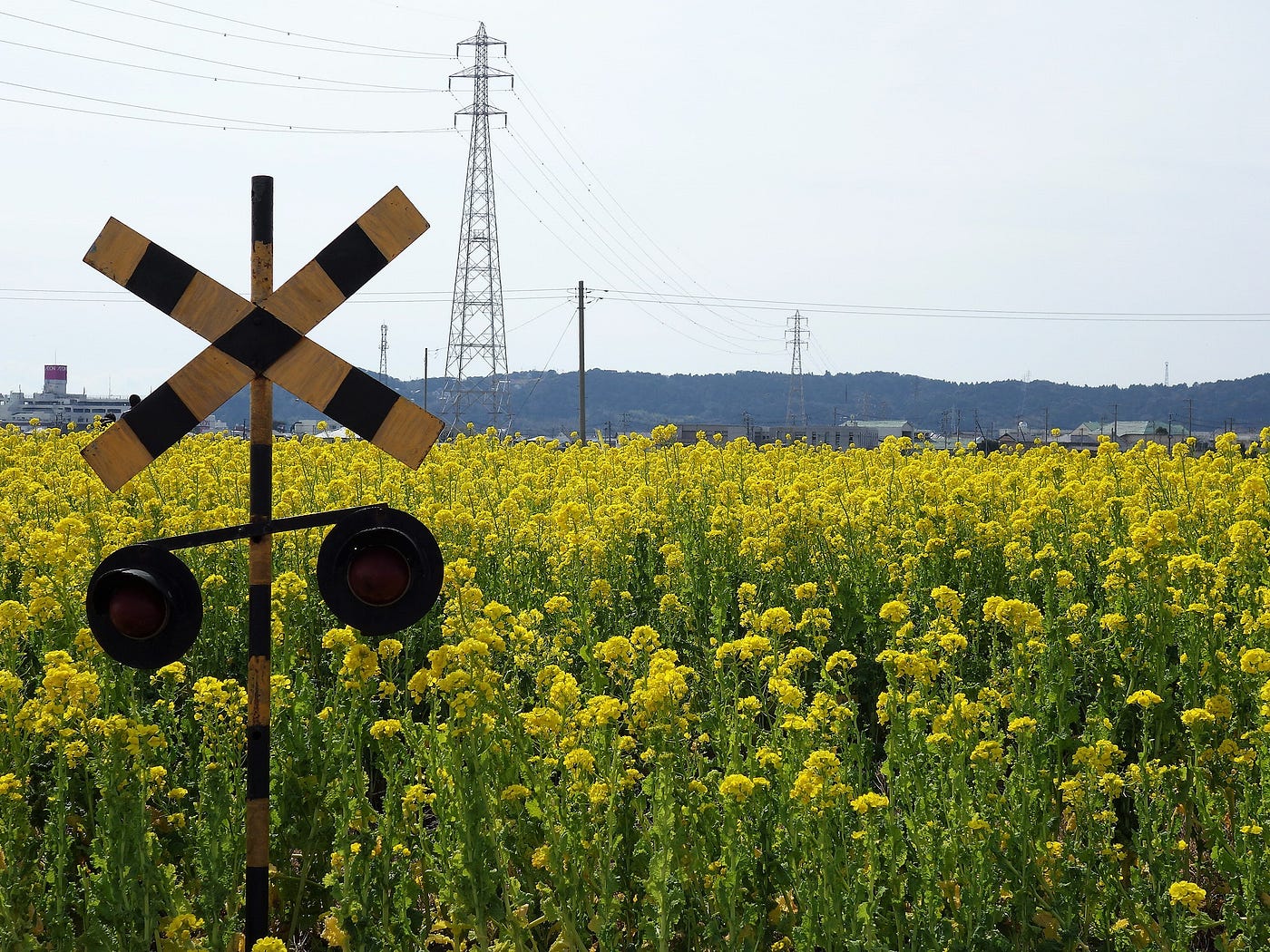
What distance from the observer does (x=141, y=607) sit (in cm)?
291

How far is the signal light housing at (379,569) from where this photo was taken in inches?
115

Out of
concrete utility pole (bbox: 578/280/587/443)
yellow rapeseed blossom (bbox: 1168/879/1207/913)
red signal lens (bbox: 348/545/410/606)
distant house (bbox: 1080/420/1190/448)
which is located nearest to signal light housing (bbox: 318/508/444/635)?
red signal lens (bbox: 348/545/410/606)

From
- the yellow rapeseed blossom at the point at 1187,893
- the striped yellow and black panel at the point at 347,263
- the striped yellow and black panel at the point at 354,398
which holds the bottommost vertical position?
the yellow rapeseed blossom at the point at 1187,893

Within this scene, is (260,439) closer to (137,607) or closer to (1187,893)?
(137,607)

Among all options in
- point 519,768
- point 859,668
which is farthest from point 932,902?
point 859,668

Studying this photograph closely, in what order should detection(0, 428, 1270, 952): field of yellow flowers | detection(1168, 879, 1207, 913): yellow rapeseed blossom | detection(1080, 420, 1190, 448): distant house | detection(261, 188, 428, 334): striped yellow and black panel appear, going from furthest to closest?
detection(1080, 420, 1190, 448): distant house, detection(0, 428, 1270, 952): field of yellow flowers, detection(1168, 879, 1207, 913): yellow rapeseed blossom, detection(261, 188, 428, 334): striped yellow and black panel

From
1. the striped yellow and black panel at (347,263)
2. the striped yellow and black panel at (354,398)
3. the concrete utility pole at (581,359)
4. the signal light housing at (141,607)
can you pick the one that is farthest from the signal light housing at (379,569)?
the concrete utility pole at (581,359)

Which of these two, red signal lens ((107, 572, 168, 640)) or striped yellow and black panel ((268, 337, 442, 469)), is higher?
striped yellow and black panel ((268, 337, 442, 469))

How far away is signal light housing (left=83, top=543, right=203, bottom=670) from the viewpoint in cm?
291

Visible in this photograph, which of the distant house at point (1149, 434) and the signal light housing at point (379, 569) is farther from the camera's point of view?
the distant house at point (1149, 434)

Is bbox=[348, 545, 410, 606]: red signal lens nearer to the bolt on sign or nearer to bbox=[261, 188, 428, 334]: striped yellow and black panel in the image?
the bolt on sign

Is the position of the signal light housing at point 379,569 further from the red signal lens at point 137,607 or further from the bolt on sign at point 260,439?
the red signal lens at point 137,607

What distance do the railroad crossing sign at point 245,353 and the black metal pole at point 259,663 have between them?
0.26 feet

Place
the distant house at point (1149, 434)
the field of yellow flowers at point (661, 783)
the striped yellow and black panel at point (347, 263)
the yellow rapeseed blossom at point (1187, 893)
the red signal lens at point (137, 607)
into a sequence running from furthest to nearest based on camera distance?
the distant house at point (1149, 434) < the field of yellow flowers at point (661, 783) < the yellow rapeseed blossom at point (1187, 893) < the striped yellow and black panel at point (347, 263) < the red signal lens at point (137, 607)
